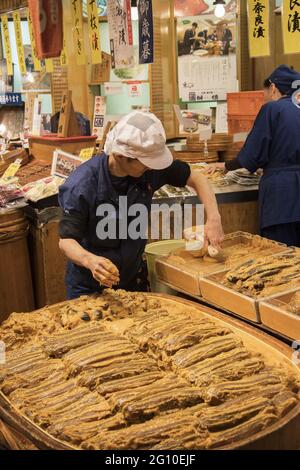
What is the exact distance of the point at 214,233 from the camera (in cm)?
327

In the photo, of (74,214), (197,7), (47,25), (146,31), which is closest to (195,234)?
(74,214)

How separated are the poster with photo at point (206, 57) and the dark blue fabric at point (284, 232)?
4.82 m

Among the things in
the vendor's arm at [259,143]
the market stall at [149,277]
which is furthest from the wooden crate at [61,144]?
the vendor's arm at [259,143]

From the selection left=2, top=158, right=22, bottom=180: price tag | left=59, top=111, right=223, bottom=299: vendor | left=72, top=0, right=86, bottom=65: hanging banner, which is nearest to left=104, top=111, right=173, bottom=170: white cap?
left=59, top=111, right=223, bottom=299: vendor

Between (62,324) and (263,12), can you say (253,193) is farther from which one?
(62,324)

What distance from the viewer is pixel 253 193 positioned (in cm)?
516

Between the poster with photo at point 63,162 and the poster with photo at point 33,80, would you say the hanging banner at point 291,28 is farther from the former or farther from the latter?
the poster with photo at point 33,80

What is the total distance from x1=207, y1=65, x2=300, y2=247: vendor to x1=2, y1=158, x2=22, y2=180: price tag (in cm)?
240

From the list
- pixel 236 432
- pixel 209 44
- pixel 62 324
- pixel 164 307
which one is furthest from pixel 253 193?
pixel 209 44

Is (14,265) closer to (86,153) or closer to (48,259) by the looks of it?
(48,259)

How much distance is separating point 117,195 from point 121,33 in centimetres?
298

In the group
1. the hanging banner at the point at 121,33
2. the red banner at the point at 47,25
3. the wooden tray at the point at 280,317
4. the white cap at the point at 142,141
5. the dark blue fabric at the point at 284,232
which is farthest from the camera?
the hanging banner at the point at 121,33

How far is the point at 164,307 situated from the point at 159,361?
554mm

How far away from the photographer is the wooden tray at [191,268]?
2938 mm
